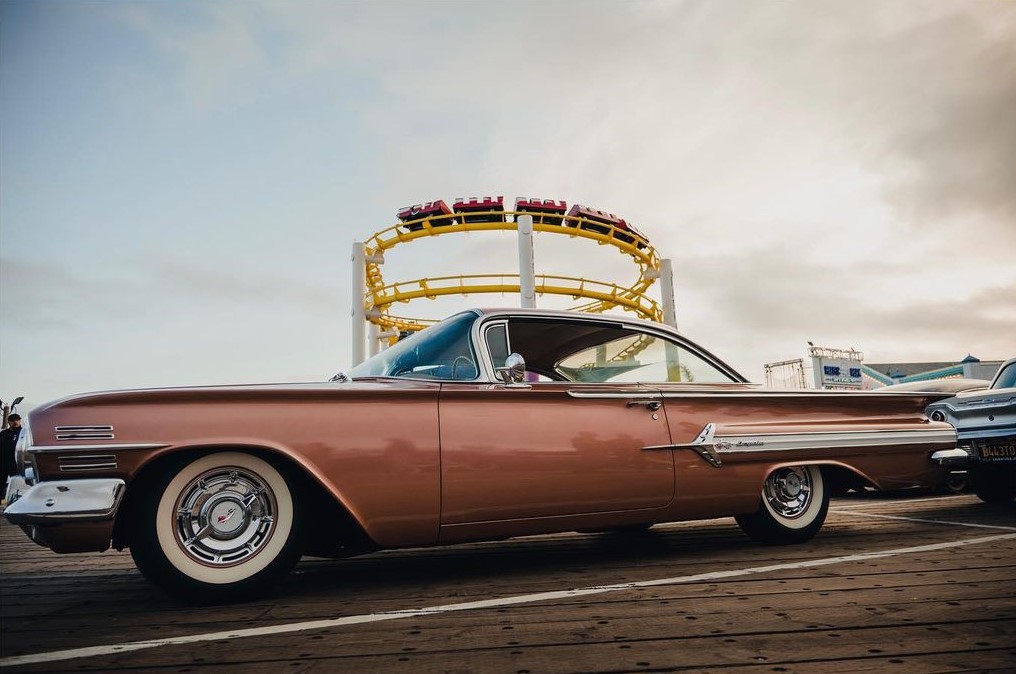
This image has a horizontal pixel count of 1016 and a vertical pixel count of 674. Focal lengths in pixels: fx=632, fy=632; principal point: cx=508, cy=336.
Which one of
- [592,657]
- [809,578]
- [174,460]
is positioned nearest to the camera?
[592,657]

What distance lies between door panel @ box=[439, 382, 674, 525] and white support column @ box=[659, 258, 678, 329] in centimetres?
1981

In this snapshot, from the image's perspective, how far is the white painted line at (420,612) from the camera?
1990 millimetres

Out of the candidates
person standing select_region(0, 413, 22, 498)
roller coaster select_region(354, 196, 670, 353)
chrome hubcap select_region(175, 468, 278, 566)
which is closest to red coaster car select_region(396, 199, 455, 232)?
roller coaster select_region(354, 196, 670, 353)

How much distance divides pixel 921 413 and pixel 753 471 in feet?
5.25

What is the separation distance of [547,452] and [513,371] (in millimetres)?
434

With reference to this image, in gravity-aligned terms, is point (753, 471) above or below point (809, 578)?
above

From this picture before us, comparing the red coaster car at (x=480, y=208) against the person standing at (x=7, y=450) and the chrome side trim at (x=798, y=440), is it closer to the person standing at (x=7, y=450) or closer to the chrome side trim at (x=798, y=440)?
the person standing at (x=7, y=450)

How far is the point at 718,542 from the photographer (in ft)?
13.6

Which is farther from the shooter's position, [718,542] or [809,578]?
[718,542]

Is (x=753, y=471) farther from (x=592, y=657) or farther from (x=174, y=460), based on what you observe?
(x=174, y=460)

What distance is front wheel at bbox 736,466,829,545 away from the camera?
3928 mm

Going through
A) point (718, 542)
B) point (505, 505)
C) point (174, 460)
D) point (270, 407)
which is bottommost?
point (718, 542)

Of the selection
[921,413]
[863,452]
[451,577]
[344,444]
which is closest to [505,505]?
[451,577]

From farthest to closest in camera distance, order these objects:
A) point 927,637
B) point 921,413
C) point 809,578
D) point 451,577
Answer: point 921,413, point 451,577, point 809,578, point 927,637
